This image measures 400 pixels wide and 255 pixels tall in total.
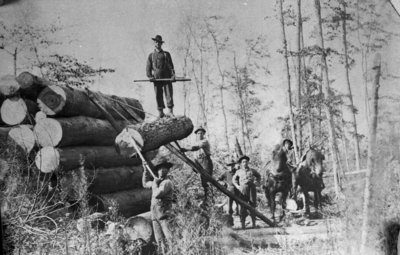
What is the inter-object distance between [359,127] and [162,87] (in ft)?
8.65

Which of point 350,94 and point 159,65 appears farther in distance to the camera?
point 350,94

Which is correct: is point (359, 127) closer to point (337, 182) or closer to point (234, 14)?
point (337, 182)

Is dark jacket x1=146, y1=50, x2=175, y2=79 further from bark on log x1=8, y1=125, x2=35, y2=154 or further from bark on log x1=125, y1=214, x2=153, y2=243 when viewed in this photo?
bark on log x1=125, y1=214, x2=153, y2=243

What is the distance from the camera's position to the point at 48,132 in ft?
17.3

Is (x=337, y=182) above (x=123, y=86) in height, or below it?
below

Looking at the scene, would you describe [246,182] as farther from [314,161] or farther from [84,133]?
[84,133]

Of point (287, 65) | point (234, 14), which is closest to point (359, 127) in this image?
point (287, 65)

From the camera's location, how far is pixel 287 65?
219 inches

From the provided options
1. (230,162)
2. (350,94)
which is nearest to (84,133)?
(230,162)

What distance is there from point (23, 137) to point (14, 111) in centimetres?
35

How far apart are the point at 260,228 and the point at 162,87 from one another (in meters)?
2.22

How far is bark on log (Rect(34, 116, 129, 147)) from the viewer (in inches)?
207

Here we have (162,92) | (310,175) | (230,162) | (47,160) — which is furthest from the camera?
(310,175)

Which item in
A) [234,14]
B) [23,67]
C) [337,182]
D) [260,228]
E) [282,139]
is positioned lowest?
[260,228]
